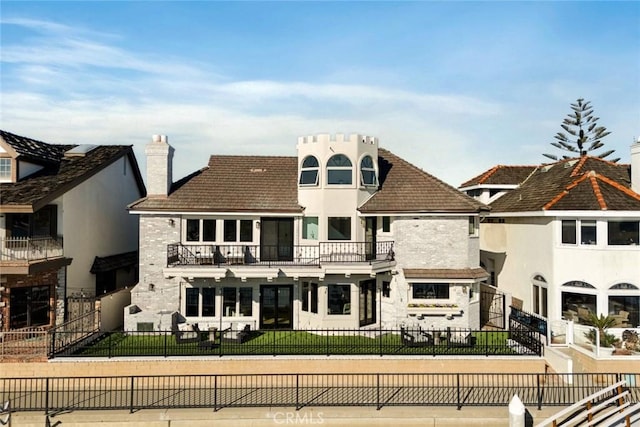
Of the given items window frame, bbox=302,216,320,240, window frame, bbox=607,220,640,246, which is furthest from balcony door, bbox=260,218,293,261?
window frame, bbox=607,220,640,246

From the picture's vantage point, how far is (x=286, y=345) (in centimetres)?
1656

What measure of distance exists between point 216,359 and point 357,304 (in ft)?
22.2

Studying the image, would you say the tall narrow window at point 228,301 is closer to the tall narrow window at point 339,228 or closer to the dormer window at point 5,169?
the tall narrow window at point 339,228

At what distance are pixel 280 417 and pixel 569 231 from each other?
595 inches

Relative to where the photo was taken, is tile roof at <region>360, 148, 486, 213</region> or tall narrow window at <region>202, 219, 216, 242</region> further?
tall narrow window at <region>202, 219, 216, 242</region>

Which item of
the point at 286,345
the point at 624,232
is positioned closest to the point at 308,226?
the point at 286,345

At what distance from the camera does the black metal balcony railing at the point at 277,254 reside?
773 inches

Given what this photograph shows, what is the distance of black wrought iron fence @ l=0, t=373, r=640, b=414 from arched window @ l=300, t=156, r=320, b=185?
928 cm

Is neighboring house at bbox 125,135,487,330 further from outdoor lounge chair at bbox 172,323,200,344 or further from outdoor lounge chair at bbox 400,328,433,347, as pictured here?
outdoor lounge chair at bbox 400,328,433,347

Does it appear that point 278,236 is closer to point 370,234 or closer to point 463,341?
point 370,234

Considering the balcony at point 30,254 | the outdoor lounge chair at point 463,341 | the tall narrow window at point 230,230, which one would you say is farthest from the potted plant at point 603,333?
the balcony at point 30,254

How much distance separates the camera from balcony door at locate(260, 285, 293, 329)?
2009 centimetres

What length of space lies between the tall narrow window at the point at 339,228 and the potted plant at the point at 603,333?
1057cm

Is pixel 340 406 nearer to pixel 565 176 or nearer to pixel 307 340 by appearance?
pixel 307 340
